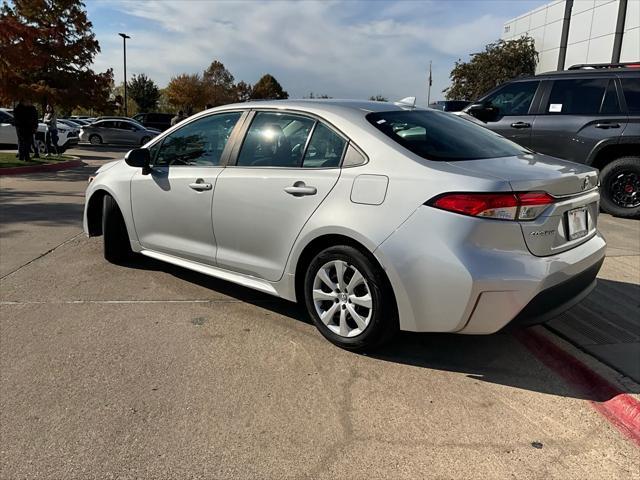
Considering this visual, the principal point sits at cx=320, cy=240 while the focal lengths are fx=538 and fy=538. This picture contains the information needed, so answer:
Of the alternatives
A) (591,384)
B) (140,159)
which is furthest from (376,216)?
(140,159)

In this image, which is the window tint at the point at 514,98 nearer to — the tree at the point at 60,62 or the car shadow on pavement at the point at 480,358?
the car shadow on pavement at the point at 480,358

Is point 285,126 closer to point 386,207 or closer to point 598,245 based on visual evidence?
point 386,207

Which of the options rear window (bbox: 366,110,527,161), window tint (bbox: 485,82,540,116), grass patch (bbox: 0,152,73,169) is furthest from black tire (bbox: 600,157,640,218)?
grass patch (bbox: 0,152,73,169)

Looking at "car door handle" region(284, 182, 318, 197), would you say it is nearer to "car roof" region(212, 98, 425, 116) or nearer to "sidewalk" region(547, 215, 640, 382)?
"car roof" region(212, 98, 425, 116)

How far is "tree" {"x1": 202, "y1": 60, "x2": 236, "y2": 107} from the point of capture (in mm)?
60406

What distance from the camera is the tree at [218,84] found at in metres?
60.4

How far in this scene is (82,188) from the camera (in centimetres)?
1077

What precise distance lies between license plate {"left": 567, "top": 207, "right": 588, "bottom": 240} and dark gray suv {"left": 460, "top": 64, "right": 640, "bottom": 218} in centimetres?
478

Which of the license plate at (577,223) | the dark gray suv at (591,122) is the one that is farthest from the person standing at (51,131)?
the license plate at (577,223)

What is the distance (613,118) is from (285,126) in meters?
5.67

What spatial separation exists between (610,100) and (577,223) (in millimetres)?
5317

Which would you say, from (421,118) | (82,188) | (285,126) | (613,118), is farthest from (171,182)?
(82,188)

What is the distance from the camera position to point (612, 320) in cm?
401

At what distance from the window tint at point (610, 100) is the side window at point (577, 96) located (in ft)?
0.17
